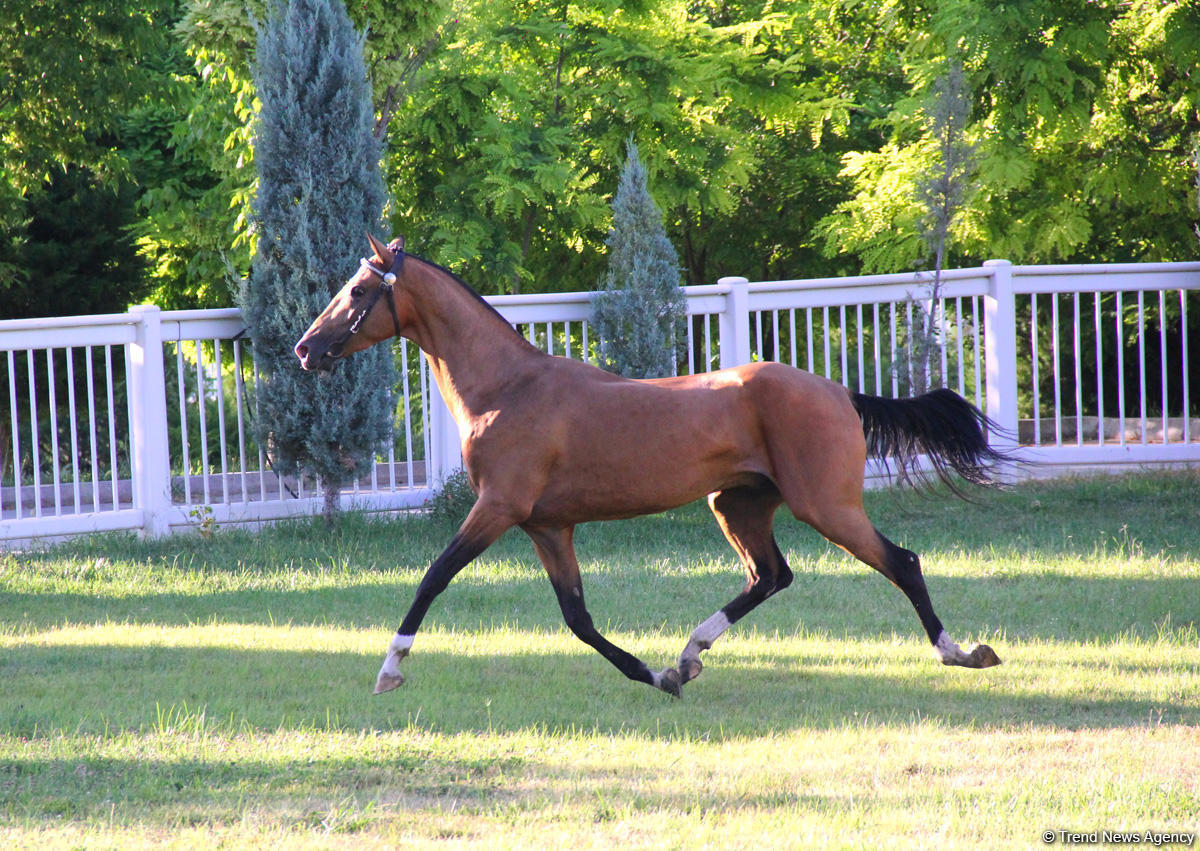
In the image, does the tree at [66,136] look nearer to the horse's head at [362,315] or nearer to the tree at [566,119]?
the tree at [566,119]

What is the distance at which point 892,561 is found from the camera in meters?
5.79

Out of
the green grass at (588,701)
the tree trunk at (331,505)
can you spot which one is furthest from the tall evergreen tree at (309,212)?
the green grass at (588,701)

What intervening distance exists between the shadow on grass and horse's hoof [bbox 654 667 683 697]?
0.19 feet

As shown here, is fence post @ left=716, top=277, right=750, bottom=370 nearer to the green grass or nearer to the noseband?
the green grass

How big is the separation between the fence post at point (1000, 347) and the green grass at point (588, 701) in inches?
97.2

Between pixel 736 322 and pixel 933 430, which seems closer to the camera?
pixel 933 430

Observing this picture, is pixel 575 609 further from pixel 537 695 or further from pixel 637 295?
pixel 637 295

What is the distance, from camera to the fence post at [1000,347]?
1177 cm

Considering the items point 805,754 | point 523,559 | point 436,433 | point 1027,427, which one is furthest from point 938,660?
point 1027,427

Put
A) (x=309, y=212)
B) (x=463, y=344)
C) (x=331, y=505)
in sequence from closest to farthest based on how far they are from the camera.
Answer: (x=463, y=344)
(x=309, y=212)
(x=331, y=505)

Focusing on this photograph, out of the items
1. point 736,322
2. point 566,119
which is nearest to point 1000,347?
point 736,322

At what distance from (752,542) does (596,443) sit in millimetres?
952

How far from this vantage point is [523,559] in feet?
29.9

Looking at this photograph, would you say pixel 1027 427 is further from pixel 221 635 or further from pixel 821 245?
pixel 221 635
